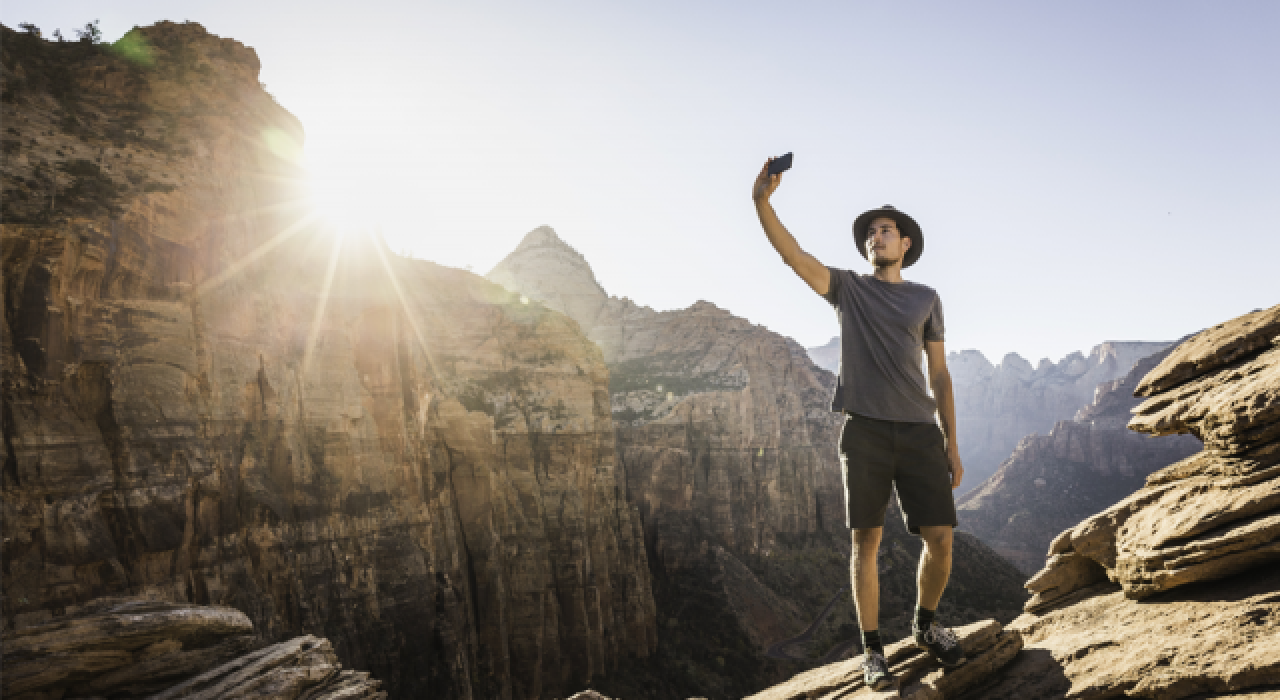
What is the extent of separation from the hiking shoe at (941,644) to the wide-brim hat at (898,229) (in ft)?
9.99

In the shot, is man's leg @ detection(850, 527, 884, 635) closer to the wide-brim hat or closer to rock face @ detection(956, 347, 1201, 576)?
the wide-brim hat

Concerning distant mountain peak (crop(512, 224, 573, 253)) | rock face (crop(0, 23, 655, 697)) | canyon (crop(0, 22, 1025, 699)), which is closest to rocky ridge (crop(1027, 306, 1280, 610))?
canyon (crop(0, 22, 1025, 699))

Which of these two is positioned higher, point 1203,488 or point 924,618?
point 1203,488

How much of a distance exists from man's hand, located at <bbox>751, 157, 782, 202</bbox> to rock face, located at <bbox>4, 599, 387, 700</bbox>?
299 inches

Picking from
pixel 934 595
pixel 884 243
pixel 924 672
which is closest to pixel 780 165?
pixel 884 243

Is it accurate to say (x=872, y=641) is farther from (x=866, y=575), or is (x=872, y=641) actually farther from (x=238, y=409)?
(x=238, y=409)

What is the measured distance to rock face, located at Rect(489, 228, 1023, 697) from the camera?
50688 mm

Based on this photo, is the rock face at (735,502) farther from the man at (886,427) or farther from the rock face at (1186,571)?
the man at (886,427)

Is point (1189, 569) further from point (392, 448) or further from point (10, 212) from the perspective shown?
point (392, 448)

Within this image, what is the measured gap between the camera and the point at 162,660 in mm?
7562

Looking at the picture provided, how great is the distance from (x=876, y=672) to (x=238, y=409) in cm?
2267

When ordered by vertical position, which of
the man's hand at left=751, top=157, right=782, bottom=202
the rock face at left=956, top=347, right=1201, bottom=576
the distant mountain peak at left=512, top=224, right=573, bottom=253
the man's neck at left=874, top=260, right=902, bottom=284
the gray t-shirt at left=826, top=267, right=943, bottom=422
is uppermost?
the distant mountain peak at left=512, top=224, right=573, bottom=253

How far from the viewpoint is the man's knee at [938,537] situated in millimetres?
4695

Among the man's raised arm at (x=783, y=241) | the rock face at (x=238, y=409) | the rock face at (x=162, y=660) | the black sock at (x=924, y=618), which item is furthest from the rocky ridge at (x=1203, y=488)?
the rock face at (x=238, y=409)
